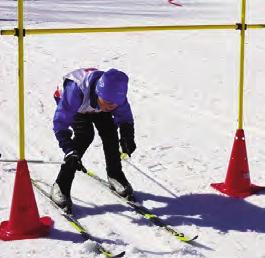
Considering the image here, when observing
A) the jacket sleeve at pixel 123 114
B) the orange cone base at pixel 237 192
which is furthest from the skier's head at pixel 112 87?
the orange cone base at pixel 237 192

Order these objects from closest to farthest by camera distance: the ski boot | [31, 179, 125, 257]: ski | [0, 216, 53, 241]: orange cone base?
[31, 179, 125, 257]: ski → [0, 216, 53, 241]: orange cone base → the ski boot

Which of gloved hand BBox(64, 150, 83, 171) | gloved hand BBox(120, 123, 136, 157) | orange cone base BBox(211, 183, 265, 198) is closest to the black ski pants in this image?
gloved hand BBox(120, 123, 136, 157)

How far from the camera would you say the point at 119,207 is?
5746 millimetres

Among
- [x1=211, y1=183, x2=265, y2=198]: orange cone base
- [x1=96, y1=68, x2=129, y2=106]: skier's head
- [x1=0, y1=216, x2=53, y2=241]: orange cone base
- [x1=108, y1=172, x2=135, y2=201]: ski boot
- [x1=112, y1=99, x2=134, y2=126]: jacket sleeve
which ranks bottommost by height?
[x1=0, y1=216, x2=53, y2=241]: orange cone base

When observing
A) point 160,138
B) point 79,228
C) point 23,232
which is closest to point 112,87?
point 79,228

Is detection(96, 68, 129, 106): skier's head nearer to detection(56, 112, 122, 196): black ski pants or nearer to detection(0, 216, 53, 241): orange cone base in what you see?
detection(56, 112, 122, 196): black ski pants

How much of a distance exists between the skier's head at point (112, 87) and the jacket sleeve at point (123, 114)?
1.48ft

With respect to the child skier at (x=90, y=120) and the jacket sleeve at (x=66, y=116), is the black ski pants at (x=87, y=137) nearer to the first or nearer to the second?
the child skier at (x=90, y=120)

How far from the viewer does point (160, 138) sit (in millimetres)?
7891

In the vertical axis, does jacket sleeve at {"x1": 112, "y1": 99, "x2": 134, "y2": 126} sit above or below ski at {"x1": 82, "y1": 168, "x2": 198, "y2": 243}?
above

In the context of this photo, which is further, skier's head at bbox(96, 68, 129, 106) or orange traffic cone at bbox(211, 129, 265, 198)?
orange traffic cone at bbox(211, 129, 265, 198)

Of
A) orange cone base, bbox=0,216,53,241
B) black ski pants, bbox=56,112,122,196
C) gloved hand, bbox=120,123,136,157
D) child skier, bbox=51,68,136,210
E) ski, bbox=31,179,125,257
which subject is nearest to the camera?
ski, bbox=31,179,125,257

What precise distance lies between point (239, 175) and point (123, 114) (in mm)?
1343

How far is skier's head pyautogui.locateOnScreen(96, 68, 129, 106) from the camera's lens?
5.11 meters
